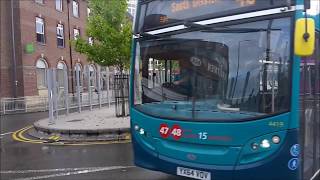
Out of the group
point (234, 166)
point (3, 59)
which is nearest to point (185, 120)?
point (234, 166)

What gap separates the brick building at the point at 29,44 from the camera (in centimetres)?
2841

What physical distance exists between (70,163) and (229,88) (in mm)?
4790

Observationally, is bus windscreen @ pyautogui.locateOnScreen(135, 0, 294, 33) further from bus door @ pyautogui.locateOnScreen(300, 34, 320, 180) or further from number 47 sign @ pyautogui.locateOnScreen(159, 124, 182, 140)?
number 47 sign @ pyautogui.locateOnScreen(159, 124, 182, 140)

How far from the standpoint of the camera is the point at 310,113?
17.7 feet

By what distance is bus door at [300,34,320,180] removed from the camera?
16.8ft

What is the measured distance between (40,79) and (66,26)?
6.55 metres

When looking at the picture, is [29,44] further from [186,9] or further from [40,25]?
[186,9]

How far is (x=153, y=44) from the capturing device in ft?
19.8

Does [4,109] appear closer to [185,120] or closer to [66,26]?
[66,26]

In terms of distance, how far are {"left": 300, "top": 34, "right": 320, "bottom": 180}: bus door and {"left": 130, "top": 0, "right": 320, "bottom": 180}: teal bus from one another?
0.04 ft

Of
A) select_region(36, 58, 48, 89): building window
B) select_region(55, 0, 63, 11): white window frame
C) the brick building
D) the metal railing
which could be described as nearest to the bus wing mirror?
the metal railing

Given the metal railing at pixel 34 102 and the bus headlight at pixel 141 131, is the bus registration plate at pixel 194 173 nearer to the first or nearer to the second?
the bus headlight at pixel 141 131

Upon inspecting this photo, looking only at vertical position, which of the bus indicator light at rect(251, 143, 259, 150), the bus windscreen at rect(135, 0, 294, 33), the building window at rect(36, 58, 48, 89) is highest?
the bus windscreen at rect(135, 0, 294, 33)

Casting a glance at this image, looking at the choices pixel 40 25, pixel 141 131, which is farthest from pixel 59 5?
pixel 141 131
